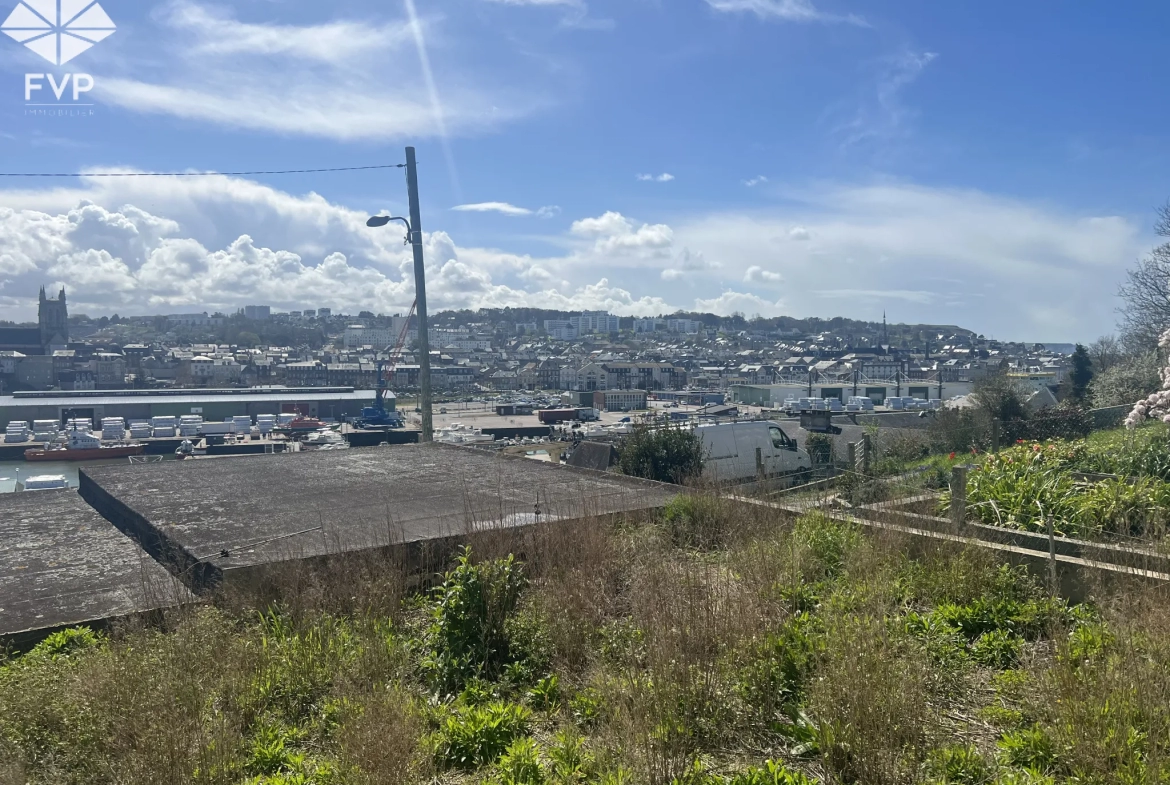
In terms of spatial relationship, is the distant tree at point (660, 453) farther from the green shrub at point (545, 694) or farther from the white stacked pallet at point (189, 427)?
the white stacked pallet at point (189, 427)

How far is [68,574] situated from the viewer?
21.2 ft

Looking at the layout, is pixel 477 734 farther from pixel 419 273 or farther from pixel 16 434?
pixel 16 434

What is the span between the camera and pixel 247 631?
457cm

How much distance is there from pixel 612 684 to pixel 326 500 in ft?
20.3

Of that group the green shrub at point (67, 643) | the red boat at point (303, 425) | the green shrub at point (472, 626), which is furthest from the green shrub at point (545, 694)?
the red boat at point (303, 425)

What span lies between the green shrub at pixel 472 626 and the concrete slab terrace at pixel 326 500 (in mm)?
941

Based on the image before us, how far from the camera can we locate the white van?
15.6 m

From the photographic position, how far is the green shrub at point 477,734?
3521 mm

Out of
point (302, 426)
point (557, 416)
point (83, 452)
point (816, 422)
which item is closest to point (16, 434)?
point (83, 452)

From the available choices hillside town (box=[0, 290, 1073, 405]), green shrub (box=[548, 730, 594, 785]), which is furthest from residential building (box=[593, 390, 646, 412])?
green shrub (box=[548, 730, 594, 785])

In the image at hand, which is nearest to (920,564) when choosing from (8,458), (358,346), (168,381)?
(8,458)

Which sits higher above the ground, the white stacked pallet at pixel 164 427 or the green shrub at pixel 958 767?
the green shrub at pixel 958 767

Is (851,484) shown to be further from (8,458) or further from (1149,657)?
(8,458)

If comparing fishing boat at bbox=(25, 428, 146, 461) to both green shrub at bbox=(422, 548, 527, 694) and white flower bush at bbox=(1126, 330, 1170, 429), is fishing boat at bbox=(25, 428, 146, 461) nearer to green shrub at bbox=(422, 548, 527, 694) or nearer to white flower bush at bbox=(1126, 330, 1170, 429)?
green shrub at bbox=(422, 548, 527, 694)
